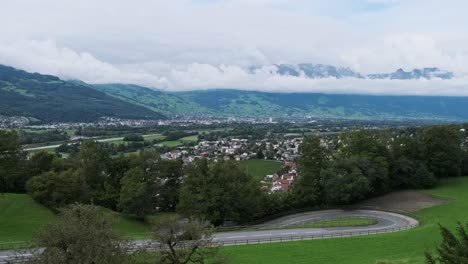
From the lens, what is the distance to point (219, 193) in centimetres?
5575

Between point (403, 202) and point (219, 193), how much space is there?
92.2 feet

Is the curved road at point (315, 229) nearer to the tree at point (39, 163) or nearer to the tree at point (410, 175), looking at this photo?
the tree at point (410, 175)

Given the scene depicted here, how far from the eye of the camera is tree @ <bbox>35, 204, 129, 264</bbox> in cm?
1950

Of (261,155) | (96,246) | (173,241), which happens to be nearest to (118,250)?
(96,246)

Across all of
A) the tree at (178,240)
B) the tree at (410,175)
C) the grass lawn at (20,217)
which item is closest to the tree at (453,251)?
the tree at (178,240)

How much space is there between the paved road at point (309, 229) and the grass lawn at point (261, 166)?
54.6m

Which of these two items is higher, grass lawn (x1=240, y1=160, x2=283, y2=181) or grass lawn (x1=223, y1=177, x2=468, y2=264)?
grass lawn (x1=223, y1=177, x2=468, y2=264)

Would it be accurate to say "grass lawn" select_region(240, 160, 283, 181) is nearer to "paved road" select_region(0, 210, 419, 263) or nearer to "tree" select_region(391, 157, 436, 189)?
"tree" select_region(391, 157, 436, 189)

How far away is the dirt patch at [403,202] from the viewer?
63125 mm

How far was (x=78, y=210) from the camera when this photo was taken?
2298cm

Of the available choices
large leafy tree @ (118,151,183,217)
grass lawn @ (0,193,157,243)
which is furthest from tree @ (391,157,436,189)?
grass lawn @ (0,193,157,243)

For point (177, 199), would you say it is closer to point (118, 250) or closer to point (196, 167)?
point (196, 167)

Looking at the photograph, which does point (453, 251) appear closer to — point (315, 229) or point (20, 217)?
point (315, 229)

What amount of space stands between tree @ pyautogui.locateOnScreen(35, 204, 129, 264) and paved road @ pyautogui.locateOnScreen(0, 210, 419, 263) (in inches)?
571
